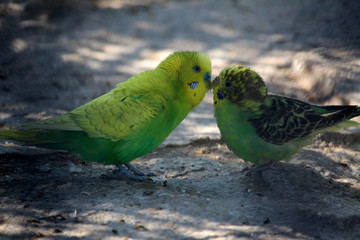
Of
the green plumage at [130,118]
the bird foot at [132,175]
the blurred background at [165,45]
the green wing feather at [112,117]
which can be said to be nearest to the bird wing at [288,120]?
the green plumage at [130,118]

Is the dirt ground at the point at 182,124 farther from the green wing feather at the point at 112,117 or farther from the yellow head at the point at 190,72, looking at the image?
the yellow head at the point at 190,72

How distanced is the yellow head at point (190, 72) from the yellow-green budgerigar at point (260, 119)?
0.57 ft

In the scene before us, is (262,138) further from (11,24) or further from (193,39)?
(11,24)

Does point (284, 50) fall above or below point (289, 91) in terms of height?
above

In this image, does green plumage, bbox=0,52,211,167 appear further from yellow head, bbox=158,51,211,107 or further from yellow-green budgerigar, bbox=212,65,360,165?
yellow-green budgerigar, bbox=212,65,360,165

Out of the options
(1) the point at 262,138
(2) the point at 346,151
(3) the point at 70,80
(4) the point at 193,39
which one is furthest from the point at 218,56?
(1) the point at 262,138

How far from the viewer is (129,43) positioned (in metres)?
7.93

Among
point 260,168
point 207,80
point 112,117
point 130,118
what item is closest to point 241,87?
point 207,80

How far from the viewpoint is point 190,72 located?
12.7ft

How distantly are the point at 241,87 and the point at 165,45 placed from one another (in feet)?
13.2

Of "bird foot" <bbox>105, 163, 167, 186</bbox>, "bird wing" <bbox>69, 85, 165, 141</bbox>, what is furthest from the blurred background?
"bird wing" <bbox>69, 85, 165, 141</bbox>

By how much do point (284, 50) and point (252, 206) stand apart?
14.1 feet

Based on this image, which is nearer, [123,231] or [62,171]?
[123,231]

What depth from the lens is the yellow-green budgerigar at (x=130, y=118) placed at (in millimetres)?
3704
